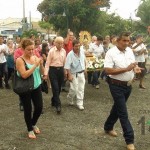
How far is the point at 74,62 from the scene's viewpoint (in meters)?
8.27

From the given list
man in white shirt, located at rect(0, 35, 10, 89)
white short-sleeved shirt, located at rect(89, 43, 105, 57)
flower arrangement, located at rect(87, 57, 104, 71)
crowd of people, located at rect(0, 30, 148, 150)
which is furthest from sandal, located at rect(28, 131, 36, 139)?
white short-sleeved shirt, located at rect(89, 43, 105, 57)

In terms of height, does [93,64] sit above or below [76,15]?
below

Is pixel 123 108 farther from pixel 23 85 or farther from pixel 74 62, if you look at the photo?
pixel 74 62

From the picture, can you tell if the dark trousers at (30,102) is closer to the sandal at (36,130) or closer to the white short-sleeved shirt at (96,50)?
the sandal at (36,130)

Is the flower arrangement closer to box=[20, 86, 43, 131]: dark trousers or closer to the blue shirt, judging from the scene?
the blue shirt

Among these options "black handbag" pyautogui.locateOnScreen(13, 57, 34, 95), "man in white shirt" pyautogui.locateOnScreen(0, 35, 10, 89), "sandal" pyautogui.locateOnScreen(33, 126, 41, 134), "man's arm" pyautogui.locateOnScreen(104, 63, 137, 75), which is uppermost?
"man's arm" pyautogui.locateOnScreen(104, 63, 137, 75)

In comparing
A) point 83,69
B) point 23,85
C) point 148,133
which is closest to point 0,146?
point 23,85

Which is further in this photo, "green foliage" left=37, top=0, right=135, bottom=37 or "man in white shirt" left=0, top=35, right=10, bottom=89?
"green foliage" left=37, top=0, right=135, bottom=37

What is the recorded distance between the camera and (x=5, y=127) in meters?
6.96

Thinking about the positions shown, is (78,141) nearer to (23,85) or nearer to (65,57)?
(23,85)

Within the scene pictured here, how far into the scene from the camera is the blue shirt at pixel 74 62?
8.20 meters

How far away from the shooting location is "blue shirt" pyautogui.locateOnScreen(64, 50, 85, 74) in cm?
820

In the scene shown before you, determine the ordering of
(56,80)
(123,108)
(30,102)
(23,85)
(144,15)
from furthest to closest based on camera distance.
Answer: (144,15) < (56,80) < (30,102) < (23,85) < (123,108)

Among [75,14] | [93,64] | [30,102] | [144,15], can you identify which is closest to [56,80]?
[30,102]
